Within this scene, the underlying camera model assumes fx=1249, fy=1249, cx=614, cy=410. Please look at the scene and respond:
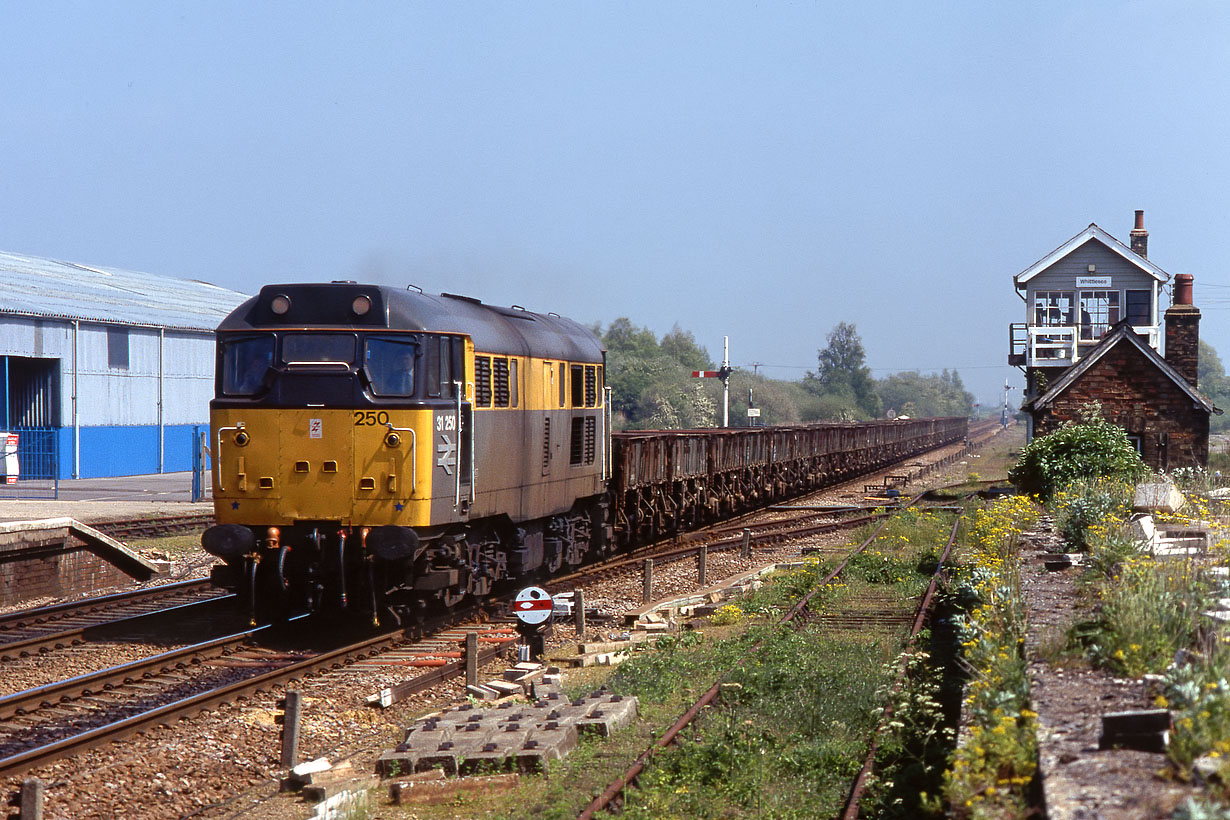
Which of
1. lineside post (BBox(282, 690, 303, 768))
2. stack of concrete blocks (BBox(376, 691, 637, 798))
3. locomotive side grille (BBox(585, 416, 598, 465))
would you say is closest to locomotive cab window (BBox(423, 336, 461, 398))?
stack of concrete blocks (BBox(376, 691, 637, 798))

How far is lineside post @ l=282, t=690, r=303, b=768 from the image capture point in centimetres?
956

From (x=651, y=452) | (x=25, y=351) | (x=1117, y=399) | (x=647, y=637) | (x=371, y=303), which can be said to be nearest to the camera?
(x=371, y=303)

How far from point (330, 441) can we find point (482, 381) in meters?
2.09

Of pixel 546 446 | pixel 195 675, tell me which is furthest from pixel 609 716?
pixel 546 446

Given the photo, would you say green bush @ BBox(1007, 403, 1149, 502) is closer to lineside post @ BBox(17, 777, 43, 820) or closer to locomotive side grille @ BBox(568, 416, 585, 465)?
locomotive side grille @ BBox(568, 416, 585, 465)

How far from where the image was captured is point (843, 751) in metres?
9.23

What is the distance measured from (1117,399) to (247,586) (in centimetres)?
2220

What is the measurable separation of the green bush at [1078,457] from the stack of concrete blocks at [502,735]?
16.1m

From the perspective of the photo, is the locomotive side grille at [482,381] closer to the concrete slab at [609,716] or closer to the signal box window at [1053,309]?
the concrete slab at [609,716]

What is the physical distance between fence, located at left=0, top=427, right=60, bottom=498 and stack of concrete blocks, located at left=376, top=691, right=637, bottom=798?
26.0 m

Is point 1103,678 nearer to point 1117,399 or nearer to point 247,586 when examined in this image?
point 247,586

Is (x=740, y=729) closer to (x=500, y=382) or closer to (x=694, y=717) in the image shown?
(x=694, y=717)

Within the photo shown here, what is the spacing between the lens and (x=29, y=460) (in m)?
35.8

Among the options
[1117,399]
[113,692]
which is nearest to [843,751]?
[113,692]
